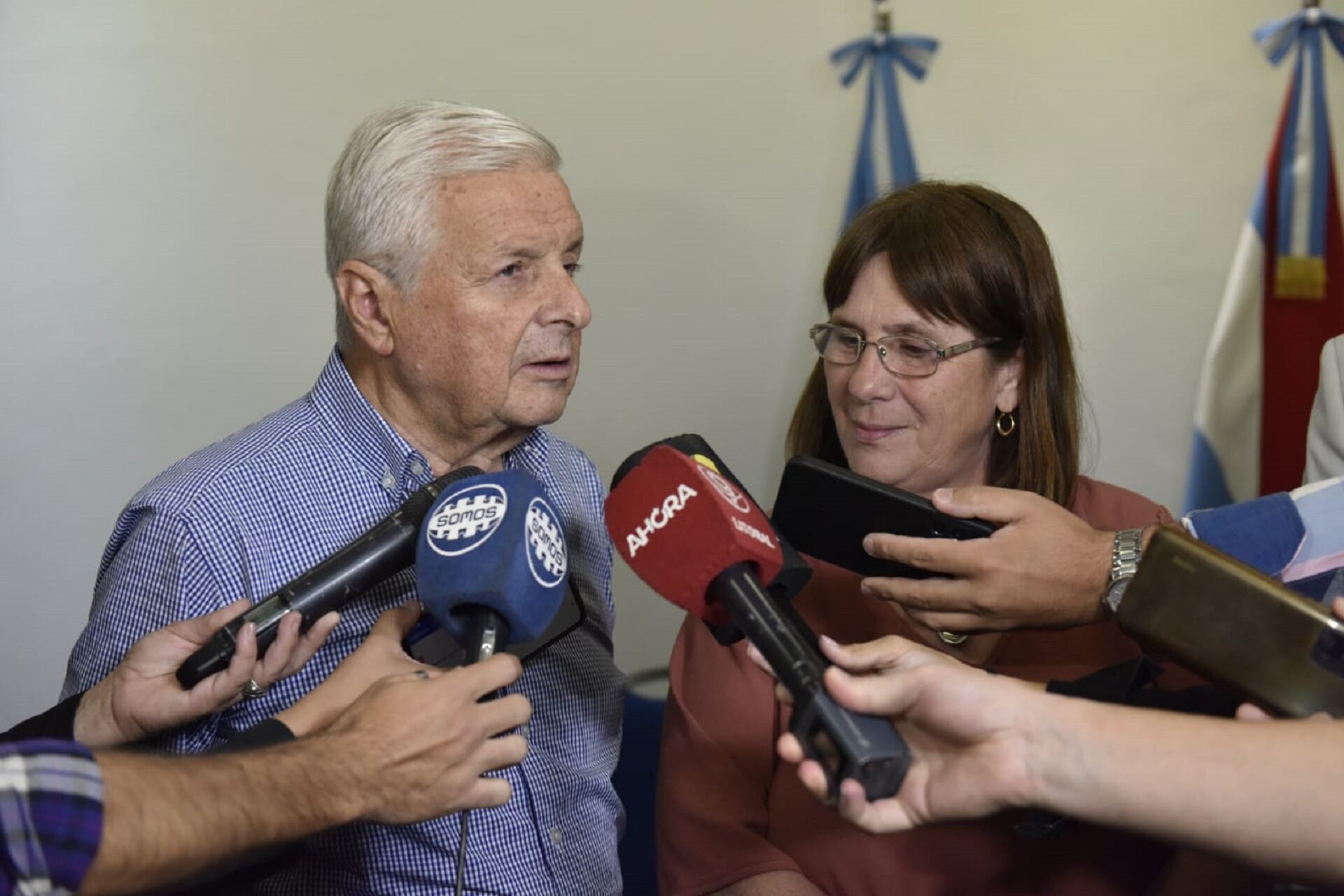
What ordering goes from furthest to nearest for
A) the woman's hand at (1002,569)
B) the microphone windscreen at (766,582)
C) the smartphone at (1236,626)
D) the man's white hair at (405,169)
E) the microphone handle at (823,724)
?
the man's white hair at (405,169), the woman's hand at (1002,569), the microphone windscreen at (766,582), the smartphone at (1236,626), the microphone handle at (823,724)

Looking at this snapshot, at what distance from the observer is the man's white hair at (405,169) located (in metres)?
1.62

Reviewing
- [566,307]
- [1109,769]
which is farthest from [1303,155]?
[1109,769]

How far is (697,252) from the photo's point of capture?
2.61 metres

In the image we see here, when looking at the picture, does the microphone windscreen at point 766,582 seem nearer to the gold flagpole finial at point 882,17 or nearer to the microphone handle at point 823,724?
the microphone handle at point 823,724

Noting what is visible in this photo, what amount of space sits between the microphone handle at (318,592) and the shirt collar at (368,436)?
379mm

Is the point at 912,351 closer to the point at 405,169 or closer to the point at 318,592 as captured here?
the point at 405,169

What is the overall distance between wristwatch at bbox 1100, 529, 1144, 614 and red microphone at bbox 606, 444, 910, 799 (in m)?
0.51

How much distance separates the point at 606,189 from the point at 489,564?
1584mm

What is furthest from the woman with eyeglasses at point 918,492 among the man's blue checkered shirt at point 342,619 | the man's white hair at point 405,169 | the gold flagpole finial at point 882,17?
the gold flagpole finial at point 882,17

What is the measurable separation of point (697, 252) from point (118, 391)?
1223 mm

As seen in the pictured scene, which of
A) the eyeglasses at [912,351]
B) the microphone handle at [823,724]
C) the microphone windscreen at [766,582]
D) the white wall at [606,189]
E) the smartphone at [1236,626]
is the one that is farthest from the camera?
the white wall at [606,189]

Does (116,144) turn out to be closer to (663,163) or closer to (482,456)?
(663,163)

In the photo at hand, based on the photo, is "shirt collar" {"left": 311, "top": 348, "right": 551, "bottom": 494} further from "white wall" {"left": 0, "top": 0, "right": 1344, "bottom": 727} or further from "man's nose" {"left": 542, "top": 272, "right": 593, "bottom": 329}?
"white wall" {"left": 0, "top": 0, "right": 1344, "bottom": 727}

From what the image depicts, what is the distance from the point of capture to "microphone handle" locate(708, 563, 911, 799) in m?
0.93
